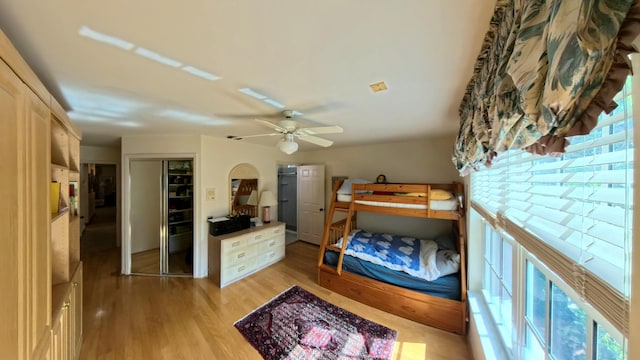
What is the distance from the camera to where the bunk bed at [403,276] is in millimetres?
2236

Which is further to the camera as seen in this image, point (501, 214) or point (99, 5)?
point (501, 214)

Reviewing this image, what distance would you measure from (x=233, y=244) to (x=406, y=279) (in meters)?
2.34

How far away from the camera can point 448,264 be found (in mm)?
2385

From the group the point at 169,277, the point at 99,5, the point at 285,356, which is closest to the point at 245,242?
the point at 169,277

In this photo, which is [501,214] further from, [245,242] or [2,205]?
[245,242]

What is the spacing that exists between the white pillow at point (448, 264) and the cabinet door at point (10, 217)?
290cm

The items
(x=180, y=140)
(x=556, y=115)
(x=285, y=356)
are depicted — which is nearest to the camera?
(x=556, y=115)

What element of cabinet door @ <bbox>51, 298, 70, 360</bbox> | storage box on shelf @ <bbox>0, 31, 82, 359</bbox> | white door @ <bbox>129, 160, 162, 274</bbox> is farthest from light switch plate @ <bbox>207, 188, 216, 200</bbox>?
storage box on shelf @ <bbox>0, 31, 82, 359</bbox>

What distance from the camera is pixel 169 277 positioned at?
324 cm

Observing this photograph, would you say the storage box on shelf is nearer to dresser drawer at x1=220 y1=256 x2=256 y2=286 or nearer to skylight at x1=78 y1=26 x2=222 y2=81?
skylight at x1=78 y1=26 x2=222 y2=81

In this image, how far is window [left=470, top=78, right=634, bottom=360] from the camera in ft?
1.58

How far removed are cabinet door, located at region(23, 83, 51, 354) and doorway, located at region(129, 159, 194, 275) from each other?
245cm

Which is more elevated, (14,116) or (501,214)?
(14,116)

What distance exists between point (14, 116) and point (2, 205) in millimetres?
330
